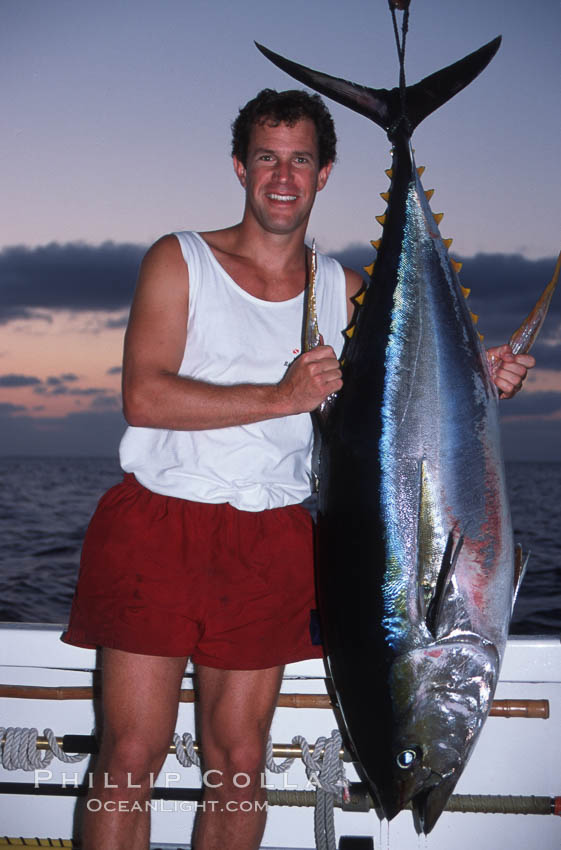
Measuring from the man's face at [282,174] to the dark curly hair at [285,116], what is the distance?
0.02 meters

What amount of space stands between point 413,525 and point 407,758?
459 mm

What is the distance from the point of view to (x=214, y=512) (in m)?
2.01

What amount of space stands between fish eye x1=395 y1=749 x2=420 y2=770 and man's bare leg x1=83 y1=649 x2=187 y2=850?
62cm

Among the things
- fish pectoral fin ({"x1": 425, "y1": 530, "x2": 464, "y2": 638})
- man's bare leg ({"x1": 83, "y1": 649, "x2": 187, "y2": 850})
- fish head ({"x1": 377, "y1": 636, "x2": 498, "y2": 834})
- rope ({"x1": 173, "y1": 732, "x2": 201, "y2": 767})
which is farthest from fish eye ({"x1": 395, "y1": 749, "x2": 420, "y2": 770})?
rope ({"x1": 173, "y1": 732, "x2": 201, "y2": 767})

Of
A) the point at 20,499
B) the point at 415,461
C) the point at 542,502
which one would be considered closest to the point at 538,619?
the point at 415,461

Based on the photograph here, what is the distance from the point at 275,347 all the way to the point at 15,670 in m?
1.26

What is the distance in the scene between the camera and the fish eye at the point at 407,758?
5.10 ft

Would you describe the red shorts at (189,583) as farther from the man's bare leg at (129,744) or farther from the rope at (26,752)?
the rope at (26,752)

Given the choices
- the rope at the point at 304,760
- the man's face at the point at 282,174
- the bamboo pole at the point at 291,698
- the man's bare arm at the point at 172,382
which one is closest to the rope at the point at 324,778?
the rope at the point at 304,760

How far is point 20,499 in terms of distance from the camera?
20.5m

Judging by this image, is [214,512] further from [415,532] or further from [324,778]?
[324,778]

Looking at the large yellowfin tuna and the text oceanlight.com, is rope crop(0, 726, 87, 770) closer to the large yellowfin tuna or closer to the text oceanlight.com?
the text oceanlight.com

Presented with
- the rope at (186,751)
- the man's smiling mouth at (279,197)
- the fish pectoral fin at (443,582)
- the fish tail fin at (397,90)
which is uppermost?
the fish tail fin at (397,90)

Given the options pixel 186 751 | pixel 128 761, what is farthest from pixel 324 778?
pixel 128 761
